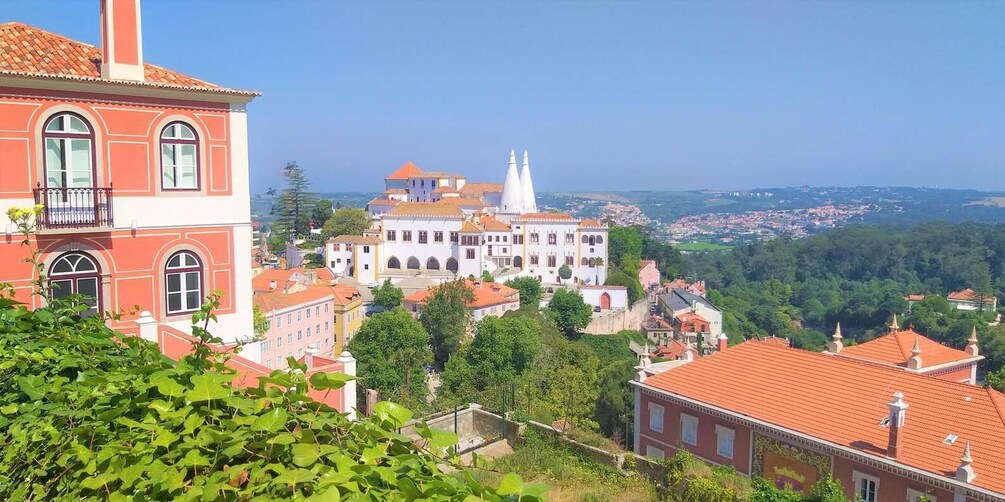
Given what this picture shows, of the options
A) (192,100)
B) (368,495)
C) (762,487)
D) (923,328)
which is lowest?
(923,328)

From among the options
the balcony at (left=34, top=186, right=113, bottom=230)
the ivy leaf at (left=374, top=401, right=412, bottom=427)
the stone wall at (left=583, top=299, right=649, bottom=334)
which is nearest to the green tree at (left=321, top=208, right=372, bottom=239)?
the stone wall at (left=583, top=299, right=649, bottom=334)

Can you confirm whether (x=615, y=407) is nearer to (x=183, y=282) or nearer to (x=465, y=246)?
(x=183, y=282)

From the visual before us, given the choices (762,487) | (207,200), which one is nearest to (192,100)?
(207,200)

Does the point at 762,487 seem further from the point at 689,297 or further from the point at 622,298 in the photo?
the point at 689,297

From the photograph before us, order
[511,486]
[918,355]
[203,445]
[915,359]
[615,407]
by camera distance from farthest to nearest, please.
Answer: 1. [615,407]
2. [918,355]
3. [915,359]
4. [203,445]
5. [511,486]

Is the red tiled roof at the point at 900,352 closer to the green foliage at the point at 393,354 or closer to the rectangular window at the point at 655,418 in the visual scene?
the rectangular window at the point at 655,418

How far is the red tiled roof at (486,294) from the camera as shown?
4463 centimetres

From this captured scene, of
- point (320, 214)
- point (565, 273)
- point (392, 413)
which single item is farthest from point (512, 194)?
Answer: point (392, 413)

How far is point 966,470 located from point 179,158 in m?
12.4

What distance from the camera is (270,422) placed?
1.93m

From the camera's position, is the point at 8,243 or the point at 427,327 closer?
the point at 8,243

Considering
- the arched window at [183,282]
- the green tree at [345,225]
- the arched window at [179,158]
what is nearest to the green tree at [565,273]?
the green tree at [345,225]

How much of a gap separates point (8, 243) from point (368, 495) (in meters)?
8.35

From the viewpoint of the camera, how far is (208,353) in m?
2.66
